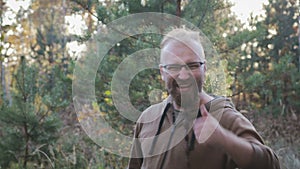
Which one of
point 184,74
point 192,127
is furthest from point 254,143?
point 184,74

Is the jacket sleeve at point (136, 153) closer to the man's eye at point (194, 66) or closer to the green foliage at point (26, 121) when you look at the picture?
the man's eye at point (194, 66)

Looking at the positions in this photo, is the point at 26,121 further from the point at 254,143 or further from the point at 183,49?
the point at 254,143

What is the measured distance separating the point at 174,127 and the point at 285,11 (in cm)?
1272

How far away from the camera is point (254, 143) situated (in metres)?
1.60

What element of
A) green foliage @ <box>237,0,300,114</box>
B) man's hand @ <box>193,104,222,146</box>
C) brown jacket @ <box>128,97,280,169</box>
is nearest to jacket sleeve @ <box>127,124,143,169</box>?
brown jacket @ <box>128,97,280,169</box>

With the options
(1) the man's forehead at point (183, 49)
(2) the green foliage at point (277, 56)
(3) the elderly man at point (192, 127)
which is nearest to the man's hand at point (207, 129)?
(3) the elderly man at point (192, 127)

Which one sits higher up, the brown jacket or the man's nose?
the man's nose

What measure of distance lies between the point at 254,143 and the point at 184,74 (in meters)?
0.38

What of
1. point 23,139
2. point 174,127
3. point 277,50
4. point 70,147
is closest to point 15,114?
point 23,139

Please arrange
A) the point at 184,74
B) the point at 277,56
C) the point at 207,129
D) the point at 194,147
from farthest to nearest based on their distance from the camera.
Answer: the point at 277,56 < the point at 194,147 < the point at 184,74 < the point at 207,129

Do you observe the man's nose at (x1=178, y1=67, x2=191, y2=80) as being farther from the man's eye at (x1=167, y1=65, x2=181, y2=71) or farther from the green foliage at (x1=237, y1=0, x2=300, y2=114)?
the green foliage at (x1=237, y1=0, x2=300, y2=114)

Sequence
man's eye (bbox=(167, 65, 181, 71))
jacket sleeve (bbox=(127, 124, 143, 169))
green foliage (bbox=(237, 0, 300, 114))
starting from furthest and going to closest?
green foliage (bbox=(237, 0, 300, 114))
jacket sleeve (bbox=(127, 124, 143, 169))
man's eye (bbox=(167, 65, 181, 71))

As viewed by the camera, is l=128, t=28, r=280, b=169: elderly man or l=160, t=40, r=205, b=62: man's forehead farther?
l=160, t=40, r=205, b=62: man's forehead

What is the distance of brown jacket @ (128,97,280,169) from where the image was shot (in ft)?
5.35
